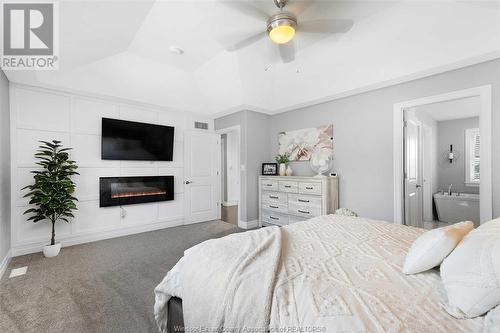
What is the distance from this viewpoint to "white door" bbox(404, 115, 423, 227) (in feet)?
10.9

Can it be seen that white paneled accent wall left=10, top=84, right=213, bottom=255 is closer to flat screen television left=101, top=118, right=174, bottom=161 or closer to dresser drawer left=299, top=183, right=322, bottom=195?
flat screen television left=101, top=118, right=174, bottom=161

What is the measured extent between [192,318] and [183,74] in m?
→ 4.03

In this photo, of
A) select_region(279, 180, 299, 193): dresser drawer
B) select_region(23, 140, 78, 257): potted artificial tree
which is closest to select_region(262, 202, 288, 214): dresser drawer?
select_region(279, 180, 299, 193): dresser drawer

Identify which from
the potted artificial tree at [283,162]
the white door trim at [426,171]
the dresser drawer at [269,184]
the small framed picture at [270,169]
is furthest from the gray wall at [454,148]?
the dresser drawer at [269,184]

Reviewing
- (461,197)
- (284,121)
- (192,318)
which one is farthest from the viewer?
(284,121)

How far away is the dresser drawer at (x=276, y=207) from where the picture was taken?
419 centimetres

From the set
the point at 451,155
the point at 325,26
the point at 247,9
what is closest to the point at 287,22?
the point at 247,9

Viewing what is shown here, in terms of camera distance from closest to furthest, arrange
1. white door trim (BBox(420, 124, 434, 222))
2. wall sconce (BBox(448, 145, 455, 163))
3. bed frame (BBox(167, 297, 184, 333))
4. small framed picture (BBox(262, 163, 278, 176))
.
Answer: bed frame (BBox(167, 297, 184, 333)) → white door trim (BBox(420, 124, 434, 222)) → small framed picture (BBox(262, 163, 278, 176)) → wall sconce (BBox(448, 145, 455, 163))

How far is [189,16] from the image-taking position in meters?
2.60

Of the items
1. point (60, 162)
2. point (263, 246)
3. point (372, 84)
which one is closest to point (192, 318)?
point (263, 246)

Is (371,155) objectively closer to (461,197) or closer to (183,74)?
(461,197)

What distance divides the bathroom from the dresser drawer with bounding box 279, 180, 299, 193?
7.39 ft

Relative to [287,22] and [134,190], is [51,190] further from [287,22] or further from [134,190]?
[287,22]

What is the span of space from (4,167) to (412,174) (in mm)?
5965
